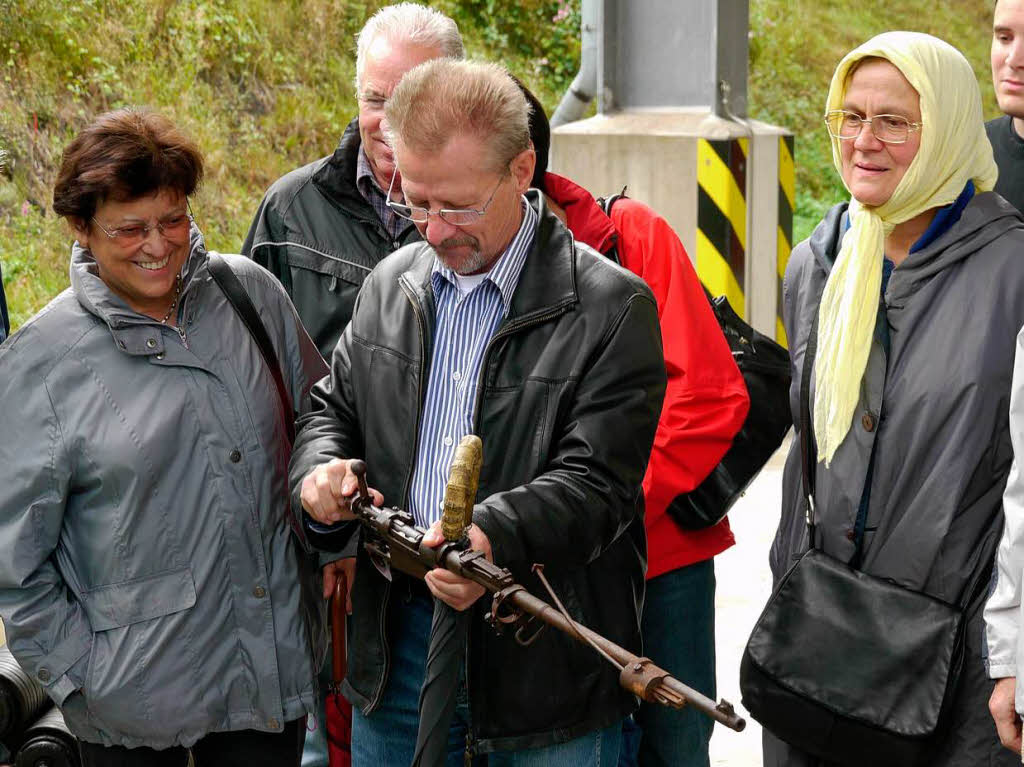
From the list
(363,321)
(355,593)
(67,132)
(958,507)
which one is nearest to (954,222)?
(958,507)

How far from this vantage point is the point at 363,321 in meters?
2.71

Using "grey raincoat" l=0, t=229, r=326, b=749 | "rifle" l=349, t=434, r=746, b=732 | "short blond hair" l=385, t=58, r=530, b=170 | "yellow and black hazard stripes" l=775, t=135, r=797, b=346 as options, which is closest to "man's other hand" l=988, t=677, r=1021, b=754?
"rifle" l=349, t=434, r=746, b=732

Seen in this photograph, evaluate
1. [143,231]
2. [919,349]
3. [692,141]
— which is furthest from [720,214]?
[143,231]

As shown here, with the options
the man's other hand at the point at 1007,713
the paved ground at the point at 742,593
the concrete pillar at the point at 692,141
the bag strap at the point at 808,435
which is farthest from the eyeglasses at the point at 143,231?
the concrete pillar at the point at 692,141

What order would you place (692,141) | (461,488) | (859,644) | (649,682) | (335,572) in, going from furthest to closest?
(692,141), (335,572), (859,644), (461,488), (649,682)

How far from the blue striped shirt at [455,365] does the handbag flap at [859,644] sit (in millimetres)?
808

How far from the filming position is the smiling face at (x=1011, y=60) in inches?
139

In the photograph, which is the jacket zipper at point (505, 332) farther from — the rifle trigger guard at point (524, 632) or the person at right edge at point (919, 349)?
the person at right edge at point (919, 349)

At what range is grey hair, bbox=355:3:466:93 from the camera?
133 inches

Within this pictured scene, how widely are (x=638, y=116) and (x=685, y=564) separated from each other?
4.14 m

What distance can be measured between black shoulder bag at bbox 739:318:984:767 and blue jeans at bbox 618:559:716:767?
35 cm

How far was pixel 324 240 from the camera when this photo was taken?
3.45 meters

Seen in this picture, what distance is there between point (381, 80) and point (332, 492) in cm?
129

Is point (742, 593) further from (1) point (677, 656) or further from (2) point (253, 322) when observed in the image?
(2) point (253, 322)
